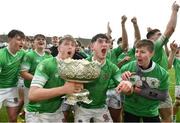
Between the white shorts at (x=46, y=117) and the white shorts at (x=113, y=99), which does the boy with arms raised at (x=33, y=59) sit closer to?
the white shorts at (x=113, y=99)

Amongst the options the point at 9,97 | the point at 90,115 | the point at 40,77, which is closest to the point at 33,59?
the point at 9,97

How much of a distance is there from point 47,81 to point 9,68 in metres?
2.91

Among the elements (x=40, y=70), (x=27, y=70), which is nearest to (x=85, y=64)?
(x=40, y=70)

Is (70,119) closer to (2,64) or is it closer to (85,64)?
(2,64)

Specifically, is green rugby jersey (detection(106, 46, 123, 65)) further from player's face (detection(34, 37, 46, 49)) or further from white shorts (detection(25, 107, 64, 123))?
white shorts (detection(25, 107, 64, 123))

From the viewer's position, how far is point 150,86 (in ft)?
22.1

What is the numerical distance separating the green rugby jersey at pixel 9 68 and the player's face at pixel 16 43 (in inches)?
5.2

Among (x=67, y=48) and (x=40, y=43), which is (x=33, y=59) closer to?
(x=40, y=43)

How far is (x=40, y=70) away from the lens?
5883 millimetres

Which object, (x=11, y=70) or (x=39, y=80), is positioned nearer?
(x=39, y=80)

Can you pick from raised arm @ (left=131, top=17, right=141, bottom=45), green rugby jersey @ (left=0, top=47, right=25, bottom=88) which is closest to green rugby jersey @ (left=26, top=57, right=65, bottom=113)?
green rugby jersey @ (left=0, top=47, right=25, bottom=88)

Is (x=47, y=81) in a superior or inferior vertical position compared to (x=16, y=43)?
inferior

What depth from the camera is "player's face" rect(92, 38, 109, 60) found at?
686cm

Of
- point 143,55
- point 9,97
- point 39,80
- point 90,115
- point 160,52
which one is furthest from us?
point 9,97
